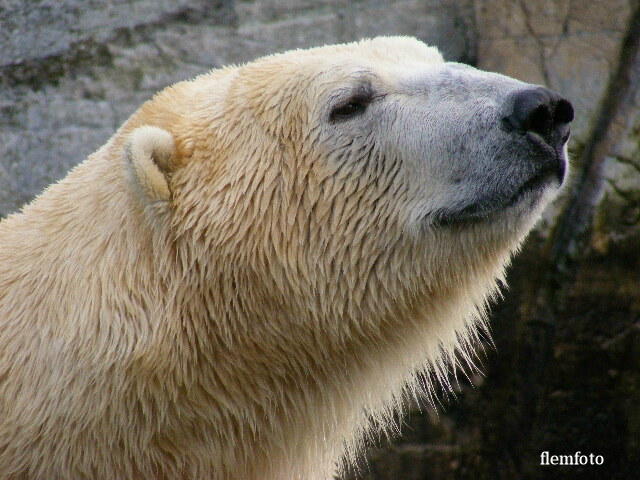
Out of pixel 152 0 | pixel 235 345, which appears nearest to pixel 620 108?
pixel 152 0

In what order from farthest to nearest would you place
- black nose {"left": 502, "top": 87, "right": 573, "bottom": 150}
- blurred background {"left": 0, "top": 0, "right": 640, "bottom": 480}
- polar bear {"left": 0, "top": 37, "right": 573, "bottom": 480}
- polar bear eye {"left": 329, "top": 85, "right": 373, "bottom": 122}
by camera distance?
blurred background {"left": 0, "top": 0, "right": 640, "bottom": 480} → polar bear eye {"left": 329, "top": 85, "right": 373, "bottom": 122} → polar bear {"left": 0, "top": 37, "right": 573, "bottom": 480} → black nose {"left": 502, "top": 87, "right": 573, "bottom": 150}

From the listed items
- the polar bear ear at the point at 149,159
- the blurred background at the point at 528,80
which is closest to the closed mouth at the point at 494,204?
the polar bear ear at the point at 149,159

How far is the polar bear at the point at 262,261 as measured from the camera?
213 centimetres

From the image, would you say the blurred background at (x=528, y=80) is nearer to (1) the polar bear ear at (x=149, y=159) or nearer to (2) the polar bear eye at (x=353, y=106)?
(1) the polar bear ear at (x=149, y=159)

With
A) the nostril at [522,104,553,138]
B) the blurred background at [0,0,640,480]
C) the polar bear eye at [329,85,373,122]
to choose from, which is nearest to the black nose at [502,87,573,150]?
the nostril at [522,104,553,138]

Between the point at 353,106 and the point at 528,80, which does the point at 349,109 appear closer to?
the point at 353,106

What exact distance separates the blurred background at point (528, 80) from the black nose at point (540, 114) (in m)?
2.63

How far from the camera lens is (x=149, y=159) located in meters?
2.21

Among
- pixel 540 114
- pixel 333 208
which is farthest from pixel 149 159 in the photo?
pixel 540 114

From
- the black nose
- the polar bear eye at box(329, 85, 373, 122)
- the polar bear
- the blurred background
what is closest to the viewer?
the black nose

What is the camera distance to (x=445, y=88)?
2.18 m

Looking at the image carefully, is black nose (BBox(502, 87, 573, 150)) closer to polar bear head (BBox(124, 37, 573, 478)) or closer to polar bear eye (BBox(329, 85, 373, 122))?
polar bear head (BBox(124, 37, 573, 478))

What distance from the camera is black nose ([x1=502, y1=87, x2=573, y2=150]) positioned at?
6.63ft

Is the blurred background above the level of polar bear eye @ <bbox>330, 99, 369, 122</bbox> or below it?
below
